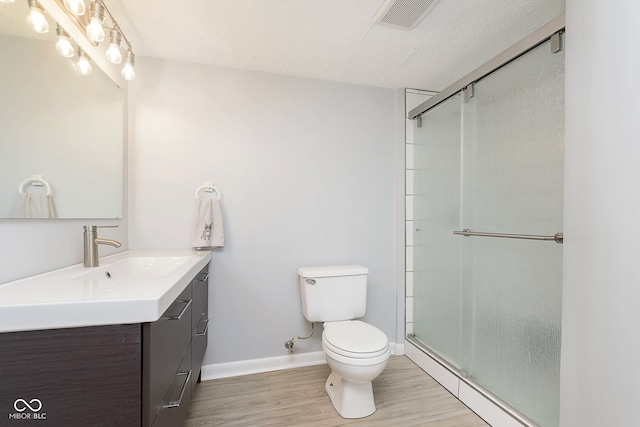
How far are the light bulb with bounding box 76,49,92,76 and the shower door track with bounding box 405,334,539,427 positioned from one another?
101 inches

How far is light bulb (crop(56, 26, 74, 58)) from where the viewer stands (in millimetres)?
1145

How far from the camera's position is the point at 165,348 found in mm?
890

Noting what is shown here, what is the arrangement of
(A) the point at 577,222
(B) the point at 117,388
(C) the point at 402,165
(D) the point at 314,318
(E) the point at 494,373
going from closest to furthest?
(B) the point at 117,388
(A) the point at 577,222
(E) the point at 494,373
(D) the point at 314,318
(C) the point at 402,165

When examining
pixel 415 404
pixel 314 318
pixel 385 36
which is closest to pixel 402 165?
pixel 385 36

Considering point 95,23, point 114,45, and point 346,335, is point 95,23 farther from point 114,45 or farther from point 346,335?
point 346,335

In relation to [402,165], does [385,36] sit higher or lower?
higher

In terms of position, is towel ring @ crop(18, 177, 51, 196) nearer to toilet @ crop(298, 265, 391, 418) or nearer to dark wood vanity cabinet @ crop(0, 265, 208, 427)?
dark wood vanity cabinet @ crop(0, 265, 208, 427)

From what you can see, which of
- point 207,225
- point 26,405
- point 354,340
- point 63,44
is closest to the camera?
point 26,405

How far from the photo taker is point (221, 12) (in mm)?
1392

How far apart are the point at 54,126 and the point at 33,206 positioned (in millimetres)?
348

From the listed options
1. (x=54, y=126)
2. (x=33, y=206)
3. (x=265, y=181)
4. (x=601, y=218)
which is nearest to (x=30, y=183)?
(x=33, y=206)

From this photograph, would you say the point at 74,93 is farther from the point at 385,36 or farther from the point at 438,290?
the point at 438,290

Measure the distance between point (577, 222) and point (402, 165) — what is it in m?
1.31

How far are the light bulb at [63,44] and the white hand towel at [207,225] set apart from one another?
35.5 inches
